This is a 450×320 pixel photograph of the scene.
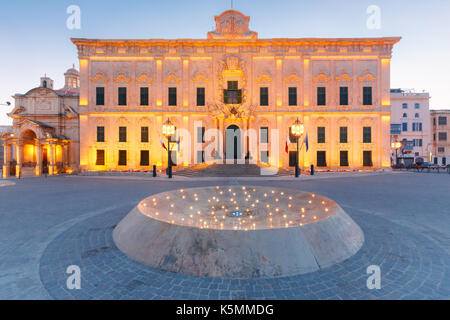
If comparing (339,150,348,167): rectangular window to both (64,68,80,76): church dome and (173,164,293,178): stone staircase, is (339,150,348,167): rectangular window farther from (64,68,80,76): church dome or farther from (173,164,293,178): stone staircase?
(64,68,80,76): church dome

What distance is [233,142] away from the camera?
77.9 feet

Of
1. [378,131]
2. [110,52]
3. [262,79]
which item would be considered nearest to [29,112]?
[110,52]

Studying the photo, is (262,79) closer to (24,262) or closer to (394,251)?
(394,251)

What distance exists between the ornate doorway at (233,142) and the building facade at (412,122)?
32886 millimetres

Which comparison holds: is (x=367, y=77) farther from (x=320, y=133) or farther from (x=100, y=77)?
(x=100, y=77)

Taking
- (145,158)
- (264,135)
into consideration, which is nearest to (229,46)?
(264,135)

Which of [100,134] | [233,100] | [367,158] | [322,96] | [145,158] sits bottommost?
[367,158]

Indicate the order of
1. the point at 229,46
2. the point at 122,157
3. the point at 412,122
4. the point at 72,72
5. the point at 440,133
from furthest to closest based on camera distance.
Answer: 1. the point at 440,133
2. the point at 412,122
3. the point at 72,72
4. the point at 122,157
5. the point at 229,46

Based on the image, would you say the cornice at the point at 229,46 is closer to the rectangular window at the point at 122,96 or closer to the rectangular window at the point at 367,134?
the rectangular window at the point at 122,96

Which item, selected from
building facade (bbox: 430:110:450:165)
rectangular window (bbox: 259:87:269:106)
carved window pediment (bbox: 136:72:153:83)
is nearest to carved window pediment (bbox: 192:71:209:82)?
carved window pediment (bbox: 136:72:153:83)

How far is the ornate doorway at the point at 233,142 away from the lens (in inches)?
931

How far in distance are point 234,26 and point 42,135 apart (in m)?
25.2

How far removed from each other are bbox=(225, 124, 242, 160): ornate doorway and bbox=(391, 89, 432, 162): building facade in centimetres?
3289
